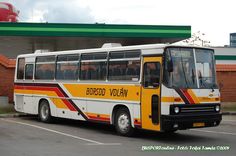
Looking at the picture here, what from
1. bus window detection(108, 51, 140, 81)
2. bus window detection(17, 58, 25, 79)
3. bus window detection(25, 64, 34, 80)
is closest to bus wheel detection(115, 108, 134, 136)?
bus window detection(108, 51, 140, 81)

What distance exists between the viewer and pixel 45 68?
19531 millimetres

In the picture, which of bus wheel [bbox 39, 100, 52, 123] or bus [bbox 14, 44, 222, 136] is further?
bus wheel [bbox 39, 100, 52, 123]

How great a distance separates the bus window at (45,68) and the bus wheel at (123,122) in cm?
452

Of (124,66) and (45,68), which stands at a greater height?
(45,68)

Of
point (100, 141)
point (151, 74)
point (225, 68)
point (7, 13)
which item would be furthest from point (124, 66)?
point (7, 13)

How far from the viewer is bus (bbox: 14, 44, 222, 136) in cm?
1381

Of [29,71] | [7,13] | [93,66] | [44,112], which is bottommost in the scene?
[44,112]

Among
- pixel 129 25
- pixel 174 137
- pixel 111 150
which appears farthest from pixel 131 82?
pixel 129 25

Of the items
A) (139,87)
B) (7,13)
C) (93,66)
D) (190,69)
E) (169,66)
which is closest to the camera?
(169,66)

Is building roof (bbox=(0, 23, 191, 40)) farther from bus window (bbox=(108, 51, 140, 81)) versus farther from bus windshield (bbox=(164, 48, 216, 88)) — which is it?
bus windshield (bbox=(164, 48, 216, 88))

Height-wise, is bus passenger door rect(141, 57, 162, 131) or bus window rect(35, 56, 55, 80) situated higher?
bus window rect(35, 56, 55, 80)

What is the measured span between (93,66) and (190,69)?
12.6ft

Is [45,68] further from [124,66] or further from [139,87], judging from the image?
[139,87]

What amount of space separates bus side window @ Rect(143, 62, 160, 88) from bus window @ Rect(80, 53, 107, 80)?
6.84 feet
